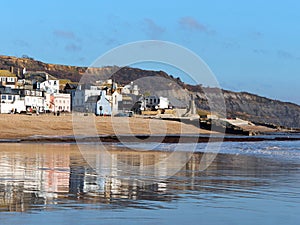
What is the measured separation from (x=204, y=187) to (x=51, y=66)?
168 m

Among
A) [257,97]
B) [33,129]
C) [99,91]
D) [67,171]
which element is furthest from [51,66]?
[67,171]

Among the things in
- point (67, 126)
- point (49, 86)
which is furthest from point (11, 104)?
point (67, 126)

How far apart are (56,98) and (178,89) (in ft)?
247

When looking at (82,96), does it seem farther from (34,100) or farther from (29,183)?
(29,183)

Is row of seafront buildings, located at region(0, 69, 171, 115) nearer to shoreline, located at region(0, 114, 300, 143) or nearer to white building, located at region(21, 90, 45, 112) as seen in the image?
white building, located at region(21, 90, 45, 112)

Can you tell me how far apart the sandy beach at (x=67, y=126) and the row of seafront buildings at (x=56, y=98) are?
1468cm

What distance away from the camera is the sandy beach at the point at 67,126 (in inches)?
1938

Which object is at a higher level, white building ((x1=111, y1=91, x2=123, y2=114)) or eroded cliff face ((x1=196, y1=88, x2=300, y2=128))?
eroded cliff face ((x1=196, y1=88, x2=300, y2=128))

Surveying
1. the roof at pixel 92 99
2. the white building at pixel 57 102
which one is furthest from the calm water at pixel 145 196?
the roof at pixel 92 99

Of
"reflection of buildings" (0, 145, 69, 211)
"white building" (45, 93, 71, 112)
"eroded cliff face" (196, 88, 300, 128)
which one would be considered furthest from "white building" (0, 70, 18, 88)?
"eroded cliff face" (196, 88, 300, 128)

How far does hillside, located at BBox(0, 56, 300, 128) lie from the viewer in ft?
516

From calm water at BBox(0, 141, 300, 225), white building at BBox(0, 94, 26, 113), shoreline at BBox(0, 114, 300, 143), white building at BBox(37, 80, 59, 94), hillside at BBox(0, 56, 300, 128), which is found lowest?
calm water at BBox(0, 141, 300, 225)

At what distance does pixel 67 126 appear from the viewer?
56.1 meters

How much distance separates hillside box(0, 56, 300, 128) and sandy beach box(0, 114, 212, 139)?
240 ft
